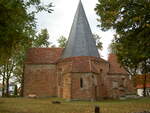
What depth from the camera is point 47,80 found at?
47156 millimetres

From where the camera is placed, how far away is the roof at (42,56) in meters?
47.3

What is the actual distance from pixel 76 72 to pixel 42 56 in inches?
416

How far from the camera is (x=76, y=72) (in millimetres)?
40031

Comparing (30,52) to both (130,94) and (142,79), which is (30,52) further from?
(142,79)

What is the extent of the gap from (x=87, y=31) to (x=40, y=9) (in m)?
27.4

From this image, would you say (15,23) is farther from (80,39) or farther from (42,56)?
(42,56)

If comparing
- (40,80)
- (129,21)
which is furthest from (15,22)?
(40,80)

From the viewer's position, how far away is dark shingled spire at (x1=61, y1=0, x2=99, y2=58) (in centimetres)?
4302

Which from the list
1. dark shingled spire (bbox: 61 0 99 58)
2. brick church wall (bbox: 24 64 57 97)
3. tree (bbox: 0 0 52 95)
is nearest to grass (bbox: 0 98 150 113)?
tree (bbox: 0 0 52 95)

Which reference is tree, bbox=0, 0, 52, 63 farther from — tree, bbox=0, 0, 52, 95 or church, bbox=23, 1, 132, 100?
church, bbox=23, 1, 132, 100

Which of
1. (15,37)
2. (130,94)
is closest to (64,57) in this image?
(130,94)

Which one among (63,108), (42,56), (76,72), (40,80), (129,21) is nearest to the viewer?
(129,21)

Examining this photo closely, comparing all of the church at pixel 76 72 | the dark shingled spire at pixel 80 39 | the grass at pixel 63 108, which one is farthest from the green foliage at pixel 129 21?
the dark shingled spire at pixel 80 39

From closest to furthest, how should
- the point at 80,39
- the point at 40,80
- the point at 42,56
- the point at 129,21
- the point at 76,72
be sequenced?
1. the point at 129,21
2. the point at 76,72
3. the point at 80,39
4. the point at 40,80
5. the point at 42,56
